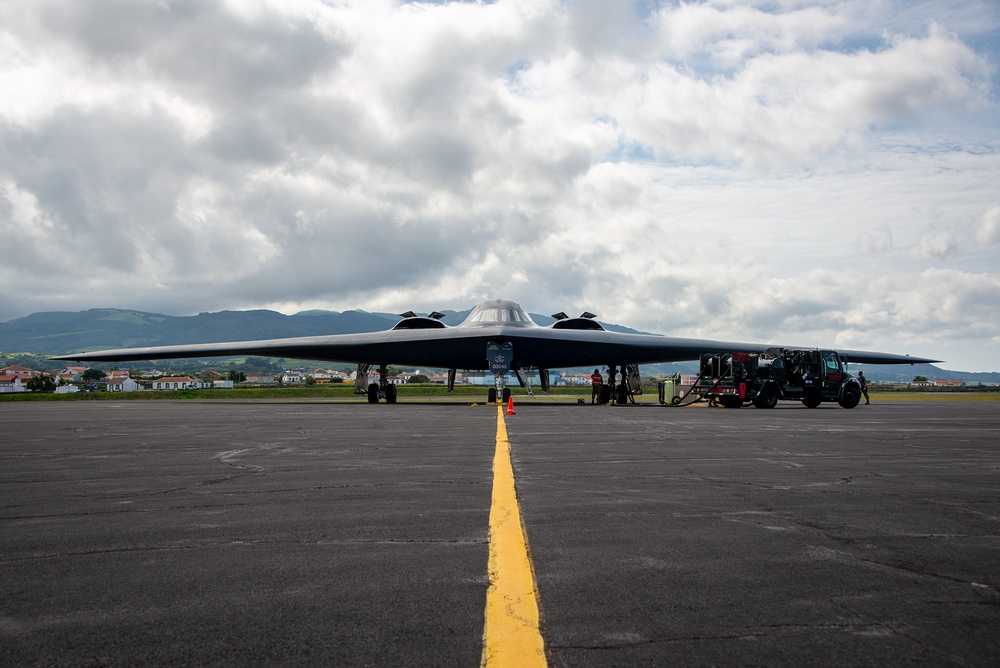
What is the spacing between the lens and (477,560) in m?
4.22

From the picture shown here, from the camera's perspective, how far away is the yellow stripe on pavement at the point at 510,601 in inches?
111

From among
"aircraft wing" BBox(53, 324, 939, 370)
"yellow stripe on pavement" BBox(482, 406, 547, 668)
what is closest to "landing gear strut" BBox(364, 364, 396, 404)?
"aircraft wing" BBox(53, 324, 939, 370)

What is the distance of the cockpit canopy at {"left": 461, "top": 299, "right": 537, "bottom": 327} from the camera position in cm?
3055

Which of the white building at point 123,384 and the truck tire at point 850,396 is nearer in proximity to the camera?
the truck tire at point 850,396

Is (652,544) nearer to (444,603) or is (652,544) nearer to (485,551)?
(485,551)

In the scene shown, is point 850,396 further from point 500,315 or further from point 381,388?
point 381,388

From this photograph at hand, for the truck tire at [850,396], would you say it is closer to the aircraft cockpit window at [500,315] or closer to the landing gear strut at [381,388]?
the aircraft cockpit window at [500,315]

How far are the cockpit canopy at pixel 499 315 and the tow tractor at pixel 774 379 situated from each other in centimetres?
775

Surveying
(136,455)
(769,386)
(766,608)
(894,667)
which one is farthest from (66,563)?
(769,386)

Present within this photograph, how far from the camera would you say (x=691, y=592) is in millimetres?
3615

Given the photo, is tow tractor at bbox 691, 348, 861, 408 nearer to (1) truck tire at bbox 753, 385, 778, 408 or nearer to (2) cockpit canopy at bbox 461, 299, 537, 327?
(1) truck tire at bbox 753, 385, 778, 408

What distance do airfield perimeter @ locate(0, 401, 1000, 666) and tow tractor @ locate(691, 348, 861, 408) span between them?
1755 centimetres

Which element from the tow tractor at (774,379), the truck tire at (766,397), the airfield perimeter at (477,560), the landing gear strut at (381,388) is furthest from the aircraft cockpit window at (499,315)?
the airfield perimeter at (477,560)

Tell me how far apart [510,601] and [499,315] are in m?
27.5
